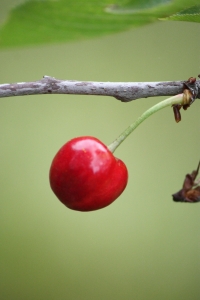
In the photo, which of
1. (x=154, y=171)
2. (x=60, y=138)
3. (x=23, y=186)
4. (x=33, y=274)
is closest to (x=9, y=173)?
(x=23, y=186)

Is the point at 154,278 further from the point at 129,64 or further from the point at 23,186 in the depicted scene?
the point at 129,64

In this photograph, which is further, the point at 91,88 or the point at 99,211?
the point at 99,211

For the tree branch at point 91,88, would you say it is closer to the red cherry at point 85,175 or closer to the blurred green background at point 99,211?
the red cherry at point 85,175

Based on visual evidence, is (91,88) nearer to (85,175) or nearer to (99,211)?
(85,175)

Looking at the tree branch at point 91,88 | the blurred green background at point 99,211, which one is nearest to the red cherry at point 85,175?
the tree branch at point 91,88

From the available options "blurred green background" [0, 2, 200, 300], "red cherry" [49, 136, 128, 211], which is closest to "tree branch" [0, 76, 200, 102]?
"red cherry" [49, 136, 128, 211]

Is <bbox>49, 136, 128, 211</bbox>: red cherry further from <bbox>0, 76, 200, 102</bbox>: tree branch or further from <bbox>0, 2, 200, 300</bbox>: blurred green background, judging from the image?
<bbox>0, 2, 200, 300</bbox>: blurred green background

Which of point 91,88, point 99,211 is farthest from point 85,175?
point 99,211
